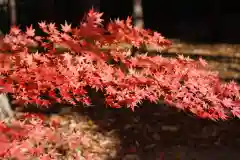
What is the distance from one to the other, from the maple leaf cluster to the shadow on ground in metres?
0.52

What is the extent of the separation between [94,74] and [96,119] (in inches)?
53.1

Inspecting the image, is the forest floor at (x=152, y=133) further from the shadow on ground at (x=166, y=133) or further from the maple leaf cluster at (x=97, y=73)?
the maple leaf cluster at (x=97, y=73)

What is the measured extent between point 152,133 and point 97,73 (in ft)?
4.87

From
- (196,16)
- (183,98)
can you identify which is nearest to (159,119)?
(183,98)

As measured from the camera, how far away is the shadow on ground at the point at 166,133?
471 centimetres

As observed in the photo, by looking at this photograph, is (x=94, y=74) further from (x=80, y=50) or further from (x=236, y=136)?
(x=236, y=136)

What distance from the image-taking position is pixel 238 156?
465 cm

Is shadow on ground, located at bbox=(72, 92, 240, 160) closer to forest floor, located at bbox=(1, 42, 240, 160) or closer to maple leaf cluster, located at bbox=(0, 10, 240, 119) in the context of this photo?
forest floor, located at bbox=(1, 42, 240, 160)

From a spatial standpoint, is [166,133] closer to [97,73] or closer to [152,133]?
[152,133]

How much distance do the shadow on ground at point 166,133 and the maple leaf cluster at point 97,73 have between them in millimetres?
519

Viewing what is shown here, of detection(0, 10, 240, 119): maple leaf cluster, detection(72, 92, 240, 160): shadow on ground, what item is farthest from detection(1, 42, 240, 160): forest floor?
→ detection(0, 10, 240, 119): maple leaf cluster

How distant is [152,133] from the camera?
16.9 feet

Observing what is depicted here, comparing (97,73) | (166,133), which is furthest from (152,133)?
(97,73)

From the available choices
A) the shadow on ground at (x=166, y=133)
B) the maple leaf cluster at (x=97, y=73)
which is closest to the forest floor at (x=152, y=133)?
the shadow on ground at (x=166, y=133)
